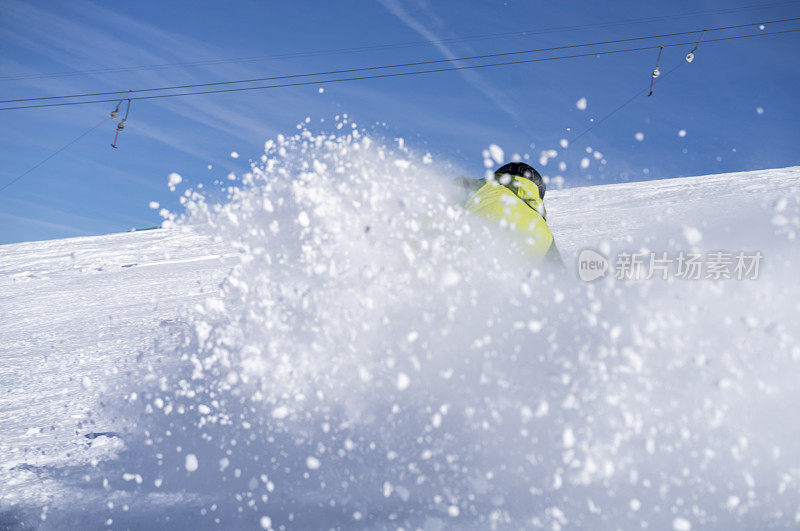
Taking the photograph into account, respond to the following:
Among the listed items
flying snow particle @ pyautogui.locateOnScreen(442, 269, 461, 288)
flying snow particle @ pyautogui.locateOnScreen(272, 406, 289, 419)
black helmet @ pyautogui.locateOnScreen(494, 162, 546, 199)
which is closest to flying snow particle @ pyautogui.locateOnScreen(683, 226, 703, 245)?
black helmet @ pyautogui.locateOnScreen(494, 162, 546, 199)

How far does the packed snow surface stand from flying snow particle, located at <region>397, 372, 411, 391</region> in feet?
0.07

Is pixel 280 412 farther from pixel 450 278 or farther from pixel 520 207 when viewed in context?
pixel 520 207

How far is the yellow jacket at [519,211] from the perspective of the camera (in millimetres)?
3301

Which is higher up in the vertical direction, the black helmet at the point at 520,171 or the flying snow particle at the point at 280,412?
the black helmet at the point at 520,171

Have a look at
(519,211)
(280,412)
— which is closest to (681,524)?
(280,412)

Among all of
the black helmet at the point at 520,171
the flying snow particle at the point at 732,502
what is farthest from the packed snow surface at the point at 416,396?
the black helmet at the point at 520,171

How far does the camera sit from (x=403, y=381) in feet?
9.32

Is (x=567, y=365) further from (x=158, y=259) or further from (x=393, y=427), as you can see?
(x=158, y=259)

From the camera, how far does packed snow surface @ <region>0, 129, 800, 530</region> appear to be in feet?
6.83
